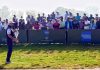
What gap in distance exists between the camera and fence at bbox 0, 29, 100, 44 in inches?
1044

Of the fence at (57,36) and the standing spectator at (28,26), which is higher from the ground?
the standing spectator at (28,26)

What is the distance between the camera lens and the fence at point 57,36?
2652 centimetres

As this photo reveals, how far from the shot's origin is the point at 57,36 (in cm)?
2708

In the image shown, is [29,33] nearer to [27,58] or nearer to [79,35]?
[79,35]

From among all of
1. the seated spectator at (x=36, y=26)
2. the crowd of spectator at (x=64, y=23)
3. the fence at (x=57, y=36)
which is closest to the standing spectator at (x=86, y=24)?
the crowd of spectator at (x=64, y=23)

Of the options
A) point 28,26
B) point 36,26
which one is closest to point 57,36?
point 36,26

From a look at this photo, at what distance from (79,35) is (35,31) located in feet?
11.7

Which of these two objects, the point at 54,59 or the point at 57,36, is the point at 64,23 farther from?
the point at 54,59

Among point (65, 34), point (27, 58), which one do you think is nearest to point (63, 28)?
point (65, 34)

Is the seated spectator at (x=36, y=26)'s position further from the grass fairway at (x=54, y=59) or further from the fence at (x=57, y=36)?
the grass fairway at (x=54, y=59)

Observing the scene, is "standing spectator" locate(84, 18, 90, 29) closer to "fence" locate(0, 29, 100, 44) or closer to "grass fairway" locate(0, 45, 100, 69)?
"fence" locate(0, 29, 100, 44)

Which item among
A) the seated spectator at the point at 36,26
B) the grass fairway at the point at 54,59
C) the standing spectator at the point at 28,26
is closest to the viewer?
the grass fairway at the point at 54,59

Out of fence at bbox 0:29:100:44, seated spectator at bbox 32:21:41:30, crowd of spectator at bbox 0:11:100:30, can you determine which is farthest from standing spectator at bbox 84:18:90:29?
seated spectator at bbox 32:21:41:30

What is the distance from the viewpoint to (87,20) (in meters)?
27.2
